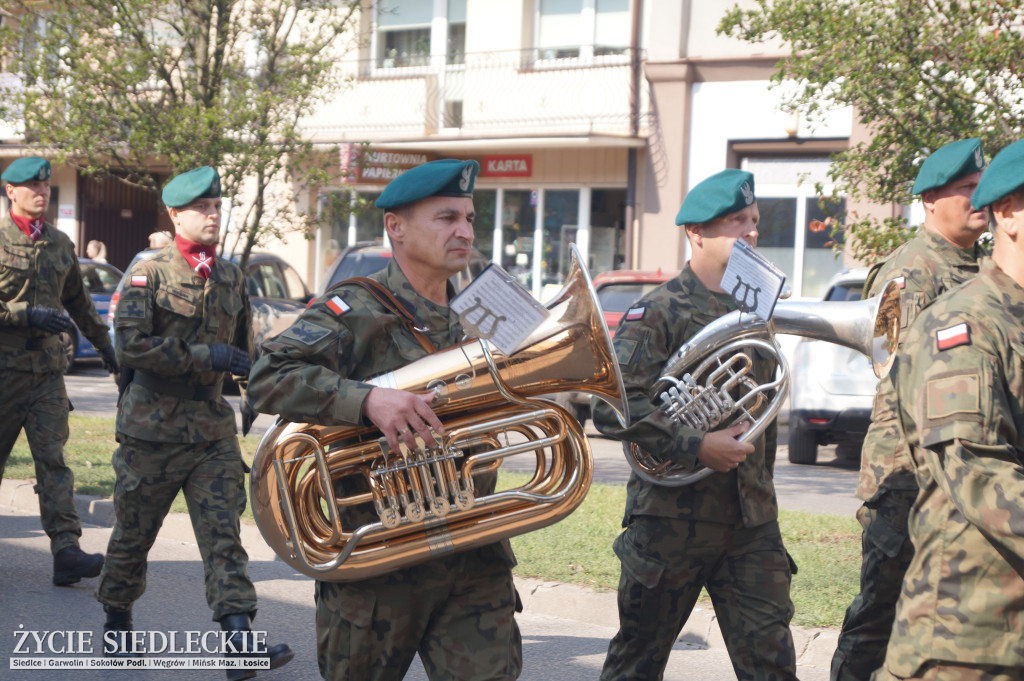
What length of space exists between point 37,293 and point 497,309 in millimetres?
4230

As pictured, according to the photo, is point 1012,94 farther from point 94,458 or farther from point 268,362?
point 94,458

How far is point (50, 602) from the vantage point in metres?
5.88

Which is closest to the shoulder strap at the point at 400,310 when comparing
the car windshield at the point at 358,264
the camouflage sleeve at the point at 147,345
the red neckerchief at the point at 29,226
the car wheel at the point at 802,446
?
the camouflage sleeve at the point at 147,345

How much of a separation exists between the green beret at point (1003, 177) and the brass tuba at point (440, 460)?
3.35 ft

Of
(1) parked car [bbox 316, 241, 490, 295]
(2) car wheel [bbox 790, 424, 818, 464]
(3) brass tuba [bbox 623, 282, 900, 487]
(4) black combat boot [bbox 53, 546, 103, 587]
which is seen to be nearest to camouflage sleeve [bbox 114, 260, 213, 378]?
(4) black combat boot [bbox 53, 546, 103, 587]

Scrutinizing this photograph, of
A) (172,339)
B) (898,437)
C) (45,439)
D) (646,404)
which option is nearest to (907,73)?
(898,437)

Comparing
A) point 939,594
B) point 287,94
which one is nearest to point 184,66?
point 287,94

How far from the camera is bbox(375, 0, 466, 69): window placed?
21.8m

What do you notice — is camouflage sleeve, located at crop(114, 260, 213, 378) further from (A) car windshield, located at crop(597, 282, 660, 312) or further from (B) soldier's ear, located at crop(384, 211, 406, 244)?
(A) car windshield, located at crop(597, 282, 660, 312)

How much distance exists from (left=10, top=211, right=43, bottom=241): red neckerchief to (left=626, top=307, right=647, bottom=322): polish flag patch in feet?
12.9

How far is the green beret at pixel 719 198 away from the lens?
12.9 ft

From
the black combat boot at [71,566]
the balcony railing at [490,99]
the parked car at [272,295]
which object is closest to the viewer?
the black combat boot at [71,566]

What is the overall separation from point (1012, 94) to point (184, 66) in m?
7.09

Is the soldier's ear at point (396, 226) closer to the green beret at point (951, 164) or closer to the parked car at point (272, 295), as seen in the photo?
the green beret at point (951, 164)
